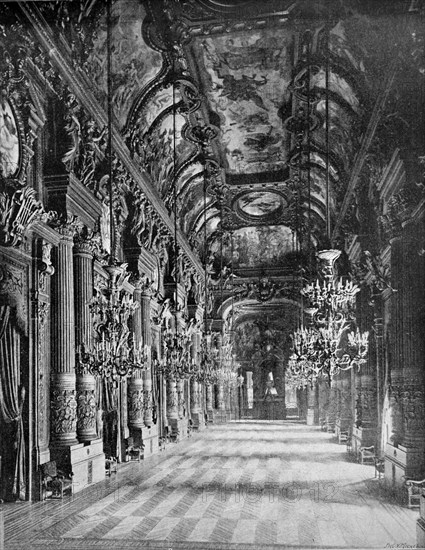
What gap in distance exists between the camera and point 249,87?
1504 cm

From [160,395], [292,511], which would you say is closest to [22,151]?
[292,511]

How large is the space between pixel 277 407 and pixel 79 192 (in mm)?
31772

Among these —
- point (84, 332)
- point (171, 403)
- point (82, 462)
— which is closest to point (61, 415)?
point (82, 462)

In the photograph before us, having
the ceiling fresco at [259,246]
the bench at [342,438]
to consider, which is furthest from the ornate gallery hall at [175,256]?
the ceiling fresco at [259,246]

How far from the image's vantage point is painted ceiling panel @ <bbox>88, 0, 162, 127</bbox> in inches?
438

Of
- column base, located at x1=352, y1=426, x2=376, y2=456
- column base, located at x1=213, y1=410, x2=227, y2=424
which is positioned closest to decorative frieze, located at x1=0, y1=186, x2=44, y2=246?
column base, located at x1=352, y1=426, x2=376, y2=456

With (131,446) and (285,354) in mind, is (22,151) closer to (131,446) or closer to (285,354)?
(131,446)

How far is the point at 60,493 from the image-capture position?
33.4 feet

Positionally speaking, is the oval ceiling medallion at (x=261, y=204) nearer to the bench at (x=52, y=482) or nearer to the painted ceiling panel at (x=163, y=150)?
the painted ceiling panel at (x=163, y=150)

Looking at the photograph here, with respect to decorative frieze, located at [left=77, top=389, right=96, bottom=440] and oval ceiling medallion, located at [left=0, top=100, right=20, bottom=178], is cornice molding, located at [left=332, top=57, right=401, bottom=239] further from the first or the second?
decorative frieze, located at [left=77, top=389, right=96, bottom=440]

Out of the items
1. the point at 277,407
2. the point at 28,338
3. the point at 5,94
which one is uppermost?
the point at 5,94

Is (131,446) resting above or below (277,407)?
above

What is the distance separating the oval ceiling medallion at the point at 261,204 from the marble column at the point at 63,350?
1304cm

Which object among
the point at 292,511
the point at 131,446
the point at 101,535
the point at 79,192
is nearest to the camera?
the point at 101,535
